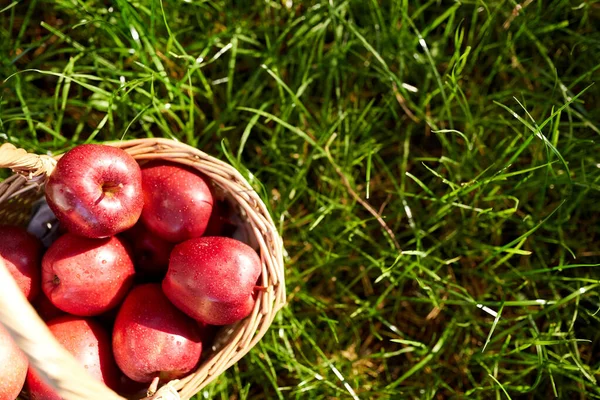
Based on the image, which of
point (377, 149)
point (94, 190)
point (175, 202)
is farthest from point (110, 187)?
point (377, 149)

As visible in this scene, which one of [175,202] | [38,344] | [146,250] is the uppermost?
[38,344]

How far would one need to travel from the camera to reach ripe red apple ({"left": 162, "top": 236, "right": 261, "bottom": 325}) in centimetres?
137

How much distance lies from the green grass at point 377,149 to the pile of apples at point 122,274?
1.05 feet

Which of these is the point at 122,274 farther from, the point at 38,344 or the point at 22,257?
the point at 38,344

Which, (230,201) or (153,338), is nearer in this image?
(153,338)

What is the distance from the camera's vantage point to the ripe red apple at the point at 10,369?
1337 mm

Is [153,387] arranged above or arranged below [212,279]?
below

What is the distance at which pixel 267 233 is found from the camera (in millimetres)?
1480

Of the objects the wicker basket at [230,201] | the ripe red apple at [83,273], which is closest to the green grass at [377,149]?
the wicker basket at [230,201]

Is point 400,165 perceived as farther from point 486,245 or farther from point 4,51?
point 4,51

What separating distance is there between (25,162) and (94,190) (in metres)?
0.15

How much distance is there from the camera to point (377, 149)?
70.9 inches

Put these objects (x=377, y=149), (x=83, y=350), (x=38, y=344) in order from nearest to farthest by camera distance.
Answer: (x=38, y=344) < (x=83, y=350) < (x=377, y=149)

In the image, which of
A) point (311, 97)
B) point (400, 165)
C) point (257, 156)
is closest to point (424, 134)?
point (400, 165)
